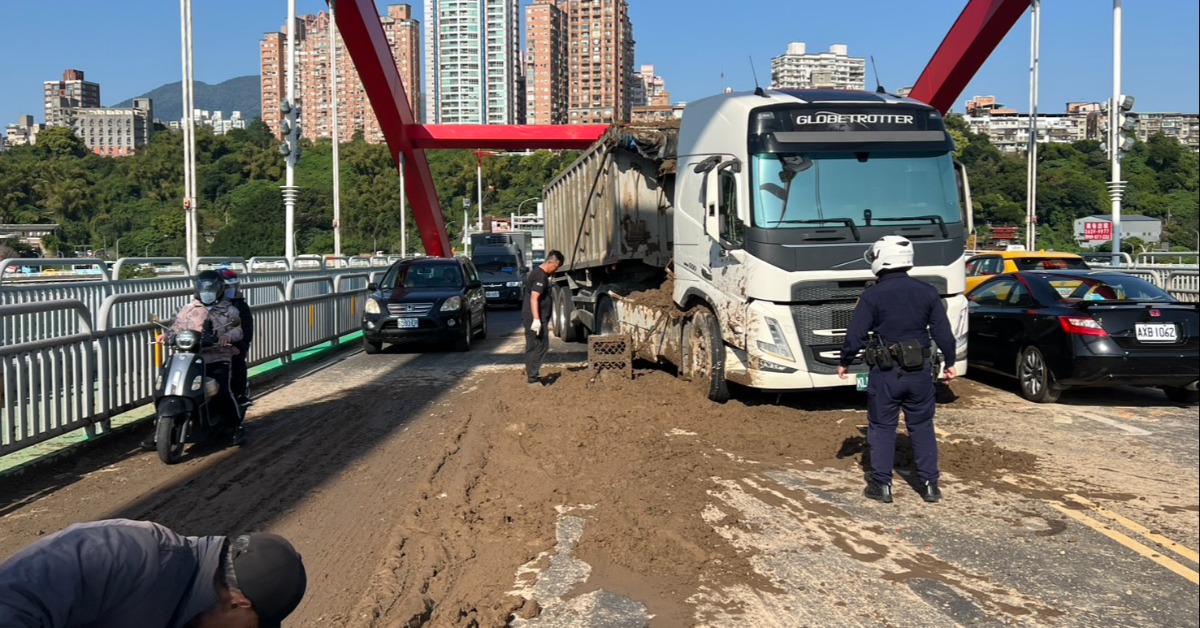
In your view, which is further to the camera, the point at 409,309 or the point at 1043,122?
the point at 1043,122

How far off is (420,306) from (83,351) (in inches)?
308

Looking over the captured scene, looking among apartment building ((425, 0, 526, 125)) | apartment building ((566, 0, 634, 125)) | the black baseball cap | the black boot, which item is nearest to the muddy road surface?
the black boot

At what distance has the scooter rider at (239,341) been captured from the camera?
8641 mm

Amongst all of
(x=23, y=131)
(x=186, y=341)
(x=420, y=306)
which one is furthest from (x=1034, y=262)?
(x=23, y=131)

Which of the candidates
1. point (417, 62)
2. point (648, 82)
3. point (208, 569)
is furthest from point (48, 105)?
point (648, 82)

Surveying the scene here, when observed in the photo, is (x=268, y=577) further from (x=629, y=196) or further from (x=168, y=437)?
(x=629, y=196)

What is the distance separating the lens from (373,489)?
22.5 feet

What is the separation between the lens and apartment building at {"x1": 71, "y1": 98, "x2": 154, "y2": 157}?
53809 millimetres

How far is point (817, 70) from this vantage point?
12.5 meters

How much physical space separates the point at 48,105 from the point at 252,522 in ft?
209

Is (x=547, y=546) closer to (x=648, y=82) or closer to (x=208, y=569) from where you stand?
(x=208, y=569)

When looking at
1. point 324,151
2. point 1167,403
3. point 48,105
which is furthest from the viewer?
point 324,151

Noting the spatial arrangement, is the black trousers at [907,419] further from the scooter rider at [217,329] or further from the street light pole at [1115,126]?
the street light pole at [1115,126]

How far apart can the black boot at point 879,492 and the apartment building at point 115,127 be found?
5433cm
